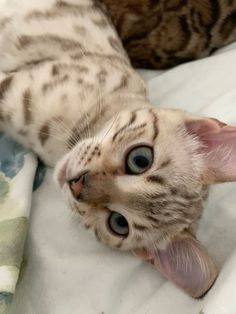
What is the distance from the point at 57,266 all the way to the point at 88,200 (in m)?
0.20

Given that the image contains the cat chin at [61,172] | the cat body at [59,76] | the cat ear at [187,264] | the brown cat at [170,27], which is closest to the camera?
the cat ear at [187,264]

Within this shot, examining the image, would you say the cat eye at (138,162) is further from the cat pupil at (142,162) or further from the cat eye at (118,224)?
the cat eye at (118,224)

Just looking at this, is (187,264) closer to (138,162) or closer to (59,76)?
(138,162)

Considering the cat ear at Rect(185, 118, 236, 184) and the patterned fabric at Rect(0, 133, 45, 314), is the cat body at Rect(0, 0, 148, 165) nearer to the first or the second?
the patterned fabric at Rect(0, 133, 45, 314)

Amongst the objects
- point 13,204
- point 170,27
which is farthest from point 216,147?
point 170,27

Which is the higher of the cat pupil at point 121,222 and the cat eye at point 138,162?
the cat eye at point 138,162

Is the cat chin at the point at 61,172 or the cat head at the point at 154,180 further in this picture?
the cat chin at the point at 61,172

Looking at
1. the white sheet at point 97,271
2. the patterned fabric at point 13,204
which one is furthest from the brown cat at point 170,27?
the patterned fabric at point 13,204

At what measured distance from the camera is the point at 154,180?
4.32ft

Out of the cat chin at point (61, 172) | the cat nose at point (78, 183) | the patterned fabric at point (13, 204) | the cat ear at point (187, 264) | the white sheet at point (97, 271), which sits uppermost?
the cat nose at point (78, 183)

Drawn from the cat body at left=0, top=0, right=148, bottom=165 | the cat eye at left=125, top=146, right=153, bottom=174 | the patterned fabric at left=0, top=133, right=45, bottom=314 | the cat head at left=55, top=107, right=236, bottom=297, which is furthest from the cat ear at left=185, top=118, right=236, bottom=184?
the patterned fabric at left=0, top=133, right=45, bottom=314

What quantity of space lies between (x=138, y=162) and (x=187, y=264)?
233 mm

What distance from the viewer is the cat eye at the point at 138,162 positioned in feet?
4.32

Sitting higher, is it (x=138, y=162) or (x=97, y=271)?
(x=138, y=162)
